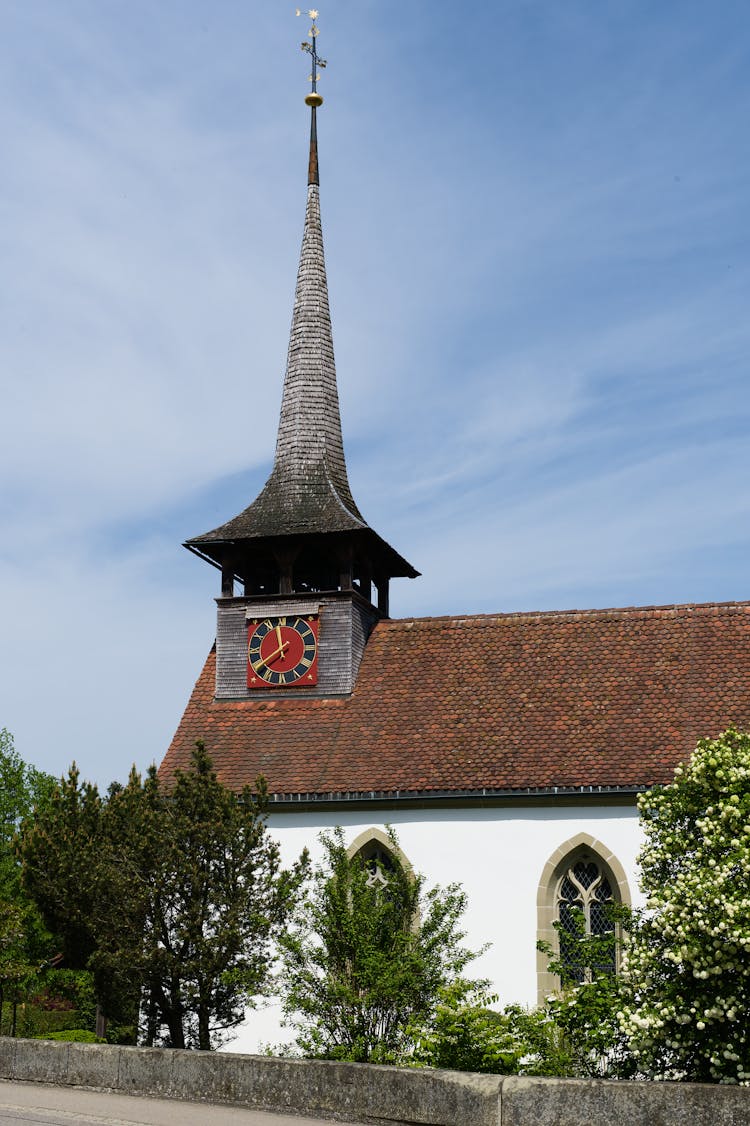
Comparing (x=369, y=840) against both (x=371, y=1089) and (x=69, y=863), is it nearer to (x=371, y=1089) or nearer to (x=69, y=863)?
(x=69, y=863)

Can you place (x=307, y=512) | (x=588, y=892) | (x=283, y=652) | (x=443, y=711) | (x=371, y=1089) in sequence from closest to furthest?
(x=371, y=1089) < (x=588, y=892) < (x=443, y=711) < (x=283, y=652) < (x=307, y=512)

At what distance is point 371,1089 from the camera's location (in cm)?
1044

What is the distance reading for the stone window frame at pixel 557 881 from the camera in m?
20.2

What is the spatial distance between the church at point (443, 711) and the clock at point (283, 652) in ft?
0.10

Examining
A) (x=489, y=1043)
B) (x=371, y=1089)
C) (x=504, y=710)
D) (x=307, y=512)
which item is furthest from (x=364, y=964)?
(x=307, y=512)

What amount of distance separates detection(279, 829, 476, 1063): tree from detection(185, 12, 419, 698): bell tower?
645cm

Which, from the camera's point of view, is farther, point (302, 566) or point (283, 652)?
point (302, 566)

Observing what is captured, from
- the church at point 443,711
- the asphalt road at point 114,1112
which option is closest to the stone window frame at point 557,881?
the church at point 443,711

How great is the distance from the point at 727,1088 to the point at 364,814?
1313 cm

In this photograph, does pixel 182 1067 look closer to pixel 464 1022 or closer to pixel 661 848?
pixel 464 1022

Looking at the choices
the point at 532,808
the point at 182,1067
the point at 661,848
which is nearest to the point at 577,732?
the point at 532,808

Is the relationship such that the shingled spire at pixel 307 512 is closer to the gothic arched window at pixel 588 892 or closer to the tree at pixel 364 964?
the gothic arched window at pixel 588 892

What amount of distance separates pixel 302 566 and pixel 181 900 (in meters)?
10.6

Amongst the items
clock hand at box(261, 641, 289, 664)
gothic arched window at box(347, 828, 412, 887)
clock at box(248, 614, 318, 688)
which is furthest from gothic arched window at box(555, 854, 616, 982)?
clock hand at box(261, 641, 289, 664)
